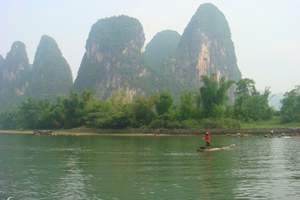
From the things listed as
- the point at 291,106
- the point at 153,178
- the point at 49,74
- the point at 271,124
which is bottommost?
the point at 153,178

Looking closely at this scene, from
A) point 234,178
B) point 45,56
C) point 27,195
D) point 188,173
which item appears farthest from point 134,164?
point 45,56

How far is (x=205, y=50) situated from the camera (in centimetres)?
16838

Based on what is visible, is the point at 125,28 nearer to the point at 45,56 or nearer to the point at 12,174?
the point at 45,56

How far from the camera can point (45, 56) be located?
195 meters

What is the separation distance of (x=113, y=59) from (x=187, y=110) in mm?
89040

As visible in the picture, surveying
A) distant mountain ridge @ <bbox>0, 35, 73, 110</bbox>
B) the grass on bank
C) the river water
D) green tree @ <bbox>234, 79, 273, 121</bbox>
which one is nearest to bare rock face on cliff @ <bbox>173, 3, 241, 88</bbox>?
distant mountain ridge @ <bbox>0, 35, 73, 110</bbox>

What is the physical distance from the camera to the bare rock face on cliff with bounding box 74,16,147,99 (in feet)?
543

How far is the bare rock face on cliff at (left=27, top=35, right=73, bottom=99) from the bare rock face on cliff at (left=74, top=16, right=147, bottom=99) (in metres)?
12.5

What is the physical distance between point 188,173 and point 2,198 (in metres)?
9.92

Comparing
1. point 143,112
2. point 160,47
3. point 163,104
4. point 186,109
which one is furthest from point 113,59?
point 186,109

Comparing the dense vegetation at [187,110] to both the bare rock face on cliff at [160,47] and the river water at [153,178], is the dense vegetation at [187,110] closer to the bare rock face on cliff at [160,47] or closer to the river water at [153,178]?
the river water at [153,178]

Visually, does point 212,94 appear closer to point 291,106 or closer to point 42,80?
point 291,106

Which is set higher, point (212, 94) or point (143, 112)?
point (212, 94)

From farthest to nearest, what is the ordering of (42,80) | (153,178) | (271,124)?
(42,80)
(271,124)
(153,178)
